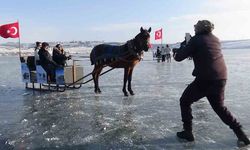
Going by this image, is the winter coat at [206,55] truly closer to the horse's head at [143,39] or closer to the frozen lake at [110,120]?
the frozen lake at [110,120]

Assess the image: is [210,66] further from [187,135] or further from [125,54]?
[125,54]

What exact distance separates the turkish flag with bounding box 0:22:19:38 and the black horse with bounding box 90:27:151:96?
13.2ft

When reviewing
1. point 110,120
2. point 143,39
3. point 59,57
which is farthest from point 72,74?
point 110,120

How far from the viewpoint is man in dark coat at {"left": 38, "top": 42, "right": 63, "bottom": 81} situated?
11881 millimetres

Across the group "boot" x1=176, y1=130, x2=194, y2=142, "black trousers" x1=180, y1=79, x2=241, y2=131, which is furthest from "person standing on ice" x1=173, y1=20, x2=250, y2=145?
"boot" x1=176, y1=130, x2=194, y2=142

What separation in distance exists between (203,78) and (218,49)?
1.75ft

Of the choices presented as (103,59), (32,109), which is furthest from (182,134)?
(103,59)

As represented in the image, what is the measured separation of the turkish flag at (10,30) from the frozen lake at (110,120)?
10.6 feet

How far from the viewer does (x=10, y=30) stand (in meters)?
14.3

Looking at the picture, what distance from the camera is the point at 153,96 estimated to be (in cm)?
1059

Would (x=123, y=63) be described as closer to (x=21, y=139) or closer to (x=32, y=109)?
(x=32, y=109)

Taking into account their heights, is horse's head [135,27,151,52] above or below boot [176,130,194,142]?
above

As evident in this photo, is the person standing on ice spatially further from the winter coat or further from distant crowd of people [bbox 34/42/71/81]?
distant crowd of people [bbox 34/42/71/81]

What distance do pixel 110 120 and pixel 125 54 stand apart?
A: 139 inches
